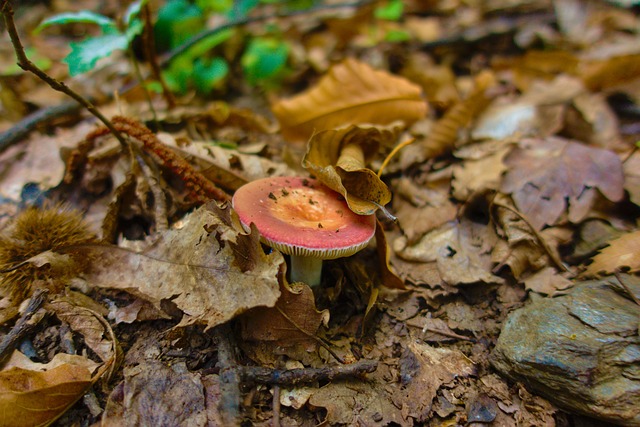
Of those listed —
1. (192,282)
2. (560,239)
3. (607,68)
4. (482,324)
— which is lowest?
(482,324)

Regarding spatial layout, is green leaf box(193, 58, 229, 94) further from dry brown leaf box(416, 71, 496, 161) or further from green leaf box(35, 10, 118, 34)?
dry brown leaf box(416, 71, 496, 161)

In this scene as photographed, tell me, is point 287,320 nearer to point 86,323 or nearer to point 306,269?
point 306,269

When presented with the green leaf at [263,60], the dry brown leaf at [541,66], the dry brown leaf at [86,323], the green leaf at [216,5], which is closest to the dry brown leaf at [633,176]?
the dry brown leaf at [541,66]

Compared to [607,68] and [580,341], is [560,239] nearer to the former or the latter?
[580,341]

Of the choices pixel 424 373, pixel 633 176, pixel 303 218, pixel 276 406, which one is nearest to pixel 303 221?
pixel 303 218

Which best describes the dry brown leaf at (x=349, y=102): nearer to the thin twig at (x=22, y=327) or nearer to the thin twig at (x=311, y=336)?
the thin twig at (x=311, y=336)

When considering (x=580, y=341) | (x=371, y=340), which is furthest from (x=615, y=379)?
(x=371, y=340)
